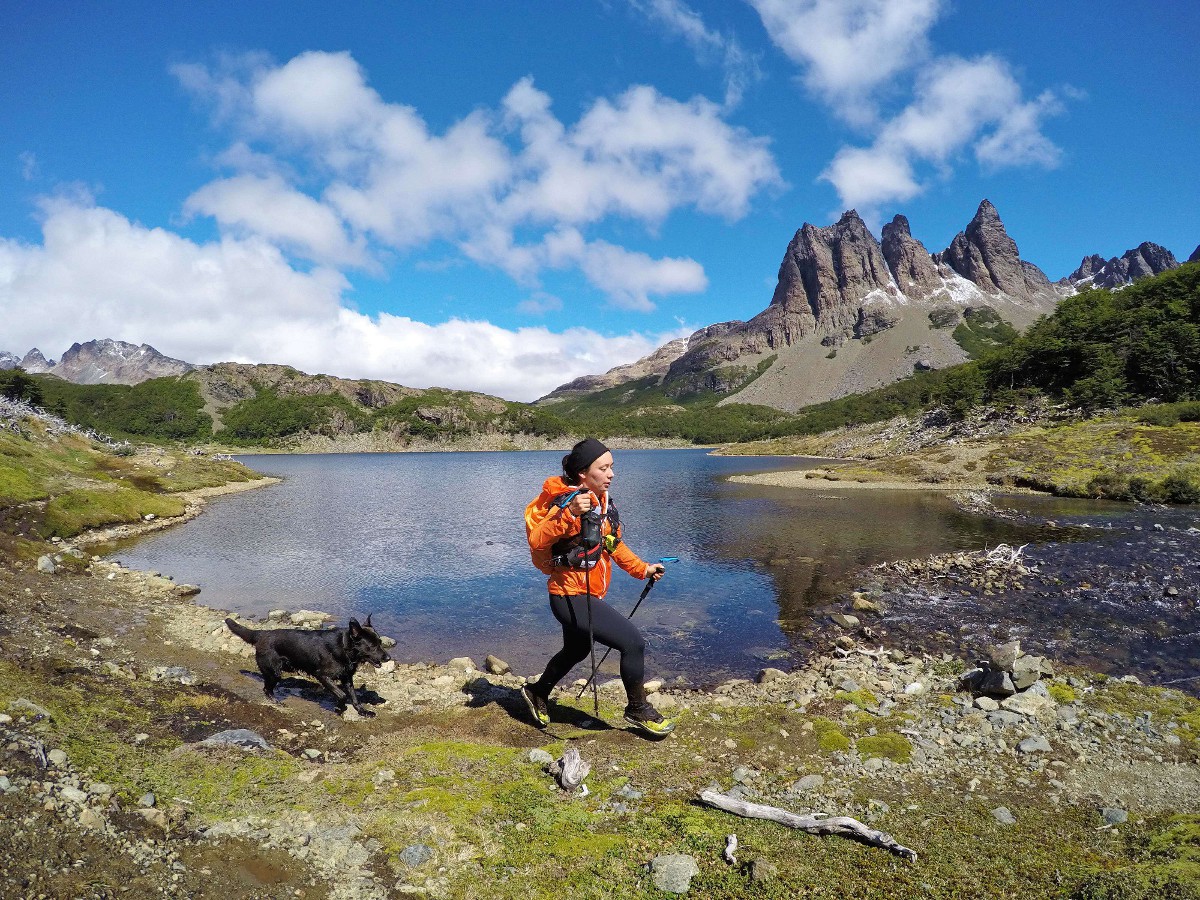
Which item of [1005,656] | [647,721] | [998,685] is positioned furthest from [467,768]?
[1005,656]

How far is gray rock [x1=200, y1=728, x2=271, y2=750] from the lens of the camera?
7023mm

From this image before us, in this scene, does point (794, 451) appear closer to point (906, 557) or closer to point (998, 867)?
point (906, 557)

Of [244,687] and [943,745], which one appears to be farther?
[244,687]

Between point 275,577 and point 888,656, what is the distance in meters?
24.3

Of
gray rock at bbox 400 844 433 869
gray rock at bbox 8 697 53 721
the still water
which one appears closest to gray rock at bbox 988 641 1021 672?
the still water

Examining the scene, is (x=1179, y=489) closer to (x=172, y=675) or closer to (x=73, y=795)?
(x=172, y=675)

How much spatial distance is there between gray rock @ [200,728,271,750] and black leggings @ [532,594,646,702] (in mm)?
3858

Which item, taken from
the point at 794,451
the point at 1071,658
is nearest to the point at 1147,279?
the point at 794,451

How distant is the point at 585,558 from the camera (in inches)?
305

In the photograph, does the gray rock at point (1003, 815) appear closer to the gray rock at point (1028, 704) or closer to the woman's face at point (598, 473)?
the gray rock at point (1028, 704)

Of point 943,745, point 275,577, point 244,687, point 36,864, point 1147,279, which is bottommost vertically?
point 275,577

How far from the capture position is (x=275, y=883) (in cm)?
459

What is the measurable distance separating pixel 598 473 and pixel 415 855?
442cm

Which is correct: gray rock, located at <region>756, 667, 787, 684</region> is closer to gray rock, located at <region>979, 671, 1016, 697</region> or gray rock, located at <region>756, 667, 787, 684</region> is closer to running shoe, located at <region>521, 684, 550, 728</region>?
gray rock, located at <region>979, 671, 1016, 697</region>
